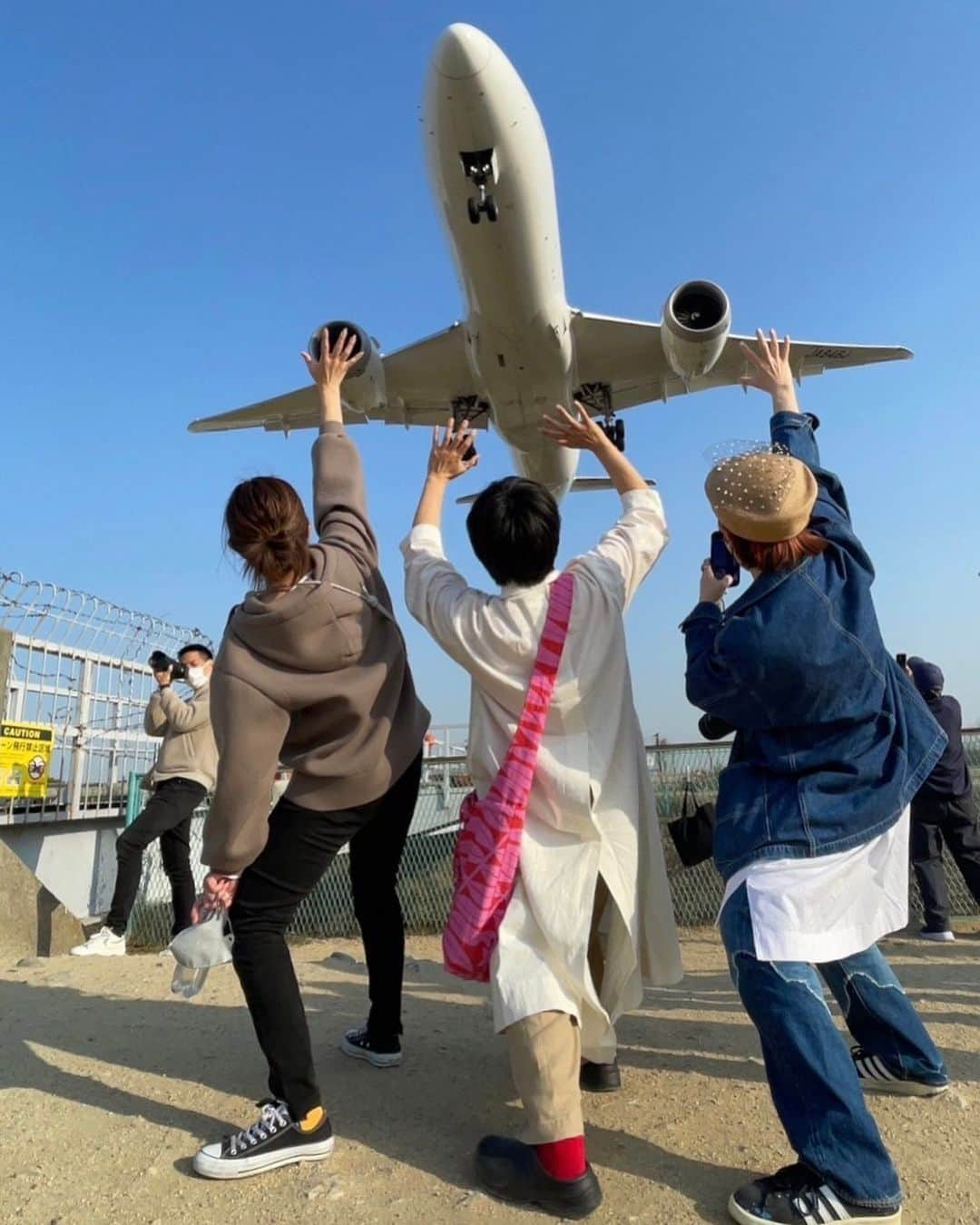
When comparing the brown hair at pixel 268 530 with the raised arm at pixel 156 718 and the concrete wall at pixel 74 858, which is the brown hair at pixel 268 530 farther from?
the concrete wall at pixel 74 858

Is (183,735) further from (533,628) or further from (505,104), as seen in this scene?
(505,104)

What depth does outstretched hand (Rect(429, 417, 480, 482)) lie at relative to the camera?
9.68 feet

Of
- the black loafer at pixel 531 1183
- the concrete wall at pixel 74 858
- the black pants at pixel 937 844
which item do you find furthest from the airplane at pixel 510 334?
the concrete wall at pixel 74 858

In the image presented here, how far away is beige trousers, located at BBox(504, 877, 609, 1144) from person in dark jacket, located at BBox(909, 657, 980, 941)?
15.6 feet

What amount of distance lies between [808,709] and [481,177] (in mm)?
9811

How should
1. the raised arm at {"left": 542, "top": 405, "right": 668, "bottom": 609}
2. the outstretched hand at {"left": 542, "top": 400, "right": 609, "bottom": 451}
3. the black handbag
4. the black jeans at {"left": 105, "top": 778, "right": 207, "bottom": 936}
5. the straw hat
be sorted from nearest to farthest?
the straw hat < the raised arm at {"left": 542, "top": 405, "right": 668, "bottom": 609} < the outstretched hand at {"left": 542, "top": 400, "right": 609, "bottom": 451} < the black handbag < the black jeans at {"left": 105, "top": 778, "right": 207, "bottom": 936}

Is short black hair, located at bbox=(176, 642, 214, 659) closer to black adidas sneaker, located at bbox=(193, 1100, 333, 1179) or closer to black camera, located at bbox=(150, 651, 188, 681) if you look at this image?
black camera, located at bbox=(150, 651, 188, 681)

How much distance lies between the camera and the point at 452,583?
2.60 m

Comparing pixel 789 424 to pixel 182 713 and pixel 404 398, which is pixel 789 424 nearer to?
pixel 182 713

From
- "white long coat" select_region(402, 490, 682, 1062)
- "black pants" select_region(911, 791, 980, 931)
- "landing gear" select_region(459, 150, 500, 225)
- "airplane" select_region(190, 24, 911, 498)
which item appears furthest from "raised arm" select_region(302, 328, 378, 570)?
"landing gear" select_region(459, 150, 500, 225)

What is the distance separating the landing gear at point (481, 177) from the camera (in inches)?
395

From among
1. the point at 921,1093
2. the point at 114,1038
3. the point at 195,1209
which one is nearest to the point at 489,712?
the point at 195,1209

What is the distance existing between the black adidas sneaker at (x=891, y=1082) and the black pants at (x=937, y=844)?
3.75 metres

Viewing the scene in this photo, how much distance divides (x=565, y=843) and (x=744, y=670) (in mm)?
739
